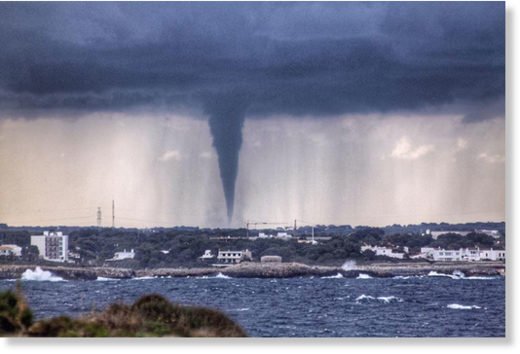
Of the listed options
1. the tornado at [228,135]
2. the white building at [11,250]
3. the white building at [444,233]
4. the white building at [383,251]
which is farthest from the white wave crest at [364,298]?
the white building at [11,250]

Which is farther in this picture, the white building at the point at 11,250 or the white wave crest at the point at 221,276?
the white building at the point at 11,250

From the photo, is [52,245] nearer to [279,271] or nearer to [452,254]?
[279,271]

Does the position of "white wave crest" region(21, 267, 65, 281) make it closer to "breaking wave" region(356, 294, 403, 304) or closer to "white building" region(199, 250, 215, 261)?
"white building" region(199, 250, 215, 261)

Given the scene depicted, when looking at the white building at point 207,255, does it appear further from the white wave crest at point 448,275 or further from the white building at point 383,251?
the white wave crest at point 448,275

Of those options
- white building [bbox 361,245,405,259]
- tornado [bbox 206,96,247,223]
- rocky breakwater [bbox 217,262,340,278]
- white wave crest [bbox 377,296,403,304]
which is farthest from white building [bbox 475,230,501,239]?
tornado [bbox 206,96,247,223]

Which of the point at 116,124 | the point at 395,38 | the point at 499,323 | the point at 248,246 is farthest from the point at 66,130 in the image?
the point at 499,323
